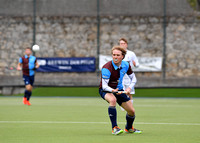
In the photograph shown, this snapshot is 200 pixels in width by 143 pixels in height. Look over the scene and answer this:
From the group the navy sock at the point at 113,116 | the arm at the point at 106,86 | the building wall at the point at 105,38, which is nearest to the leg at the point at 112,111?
the navy sock at the point at 113,116

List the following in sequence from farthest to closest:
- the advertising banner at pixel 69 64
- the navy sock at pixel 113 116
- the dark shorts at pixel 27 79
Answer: the advertising banner at pixel 69 64, the dark shorts at pixel 27 79, the navy sock at pixel 113 116

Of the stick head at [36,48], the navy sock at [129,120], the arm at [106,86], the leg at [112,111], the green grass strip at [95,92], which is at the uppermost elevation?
the stick head at [36,48]

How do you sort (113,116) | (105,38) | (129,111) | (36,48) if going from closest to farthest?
(113,116) < (129,111) < (36,48) < (105,38)

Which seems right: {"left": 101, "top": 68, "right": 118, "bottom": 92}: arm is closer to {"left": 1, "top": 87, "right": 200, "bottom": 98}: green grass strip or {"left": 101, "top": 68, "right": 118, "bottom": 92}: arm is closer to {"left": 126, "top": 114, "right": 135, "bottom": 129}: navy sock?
{"left": 126, "top": 114, "right": 135, "bottom": 129}: navy sock

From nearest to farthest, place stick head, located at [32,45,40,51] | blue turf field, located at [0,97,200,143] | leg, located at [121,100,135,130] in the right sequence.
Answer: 1. blue turf field, located at [0,97,200,143]
2. leg, located at [121,100,135,130]
3. stick head, located at [32,45,40,51]

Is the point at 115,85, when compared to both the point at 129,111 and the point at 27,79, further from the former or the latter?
the point at 27,79

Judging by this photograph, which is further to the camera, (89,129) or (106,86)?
(89,129)

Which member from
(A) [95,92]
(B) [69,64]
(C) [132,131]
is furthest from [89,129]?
(B) [69,64]

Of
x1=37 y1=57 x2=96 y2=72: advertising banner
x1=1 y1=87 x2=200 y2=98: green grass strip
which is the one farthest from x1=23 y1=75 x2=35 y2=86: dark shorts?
x1=37 y1=57 x2=96 y2=72: advertising banner

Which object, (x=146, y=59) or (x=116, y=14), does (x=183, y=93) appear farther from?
(x=116, y=14)

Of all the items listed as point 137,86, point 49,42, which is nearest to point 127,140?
point 137,86

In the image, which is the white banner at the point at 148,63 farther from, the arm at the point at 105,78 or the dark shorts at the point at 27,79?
the arm at the point at 105,78

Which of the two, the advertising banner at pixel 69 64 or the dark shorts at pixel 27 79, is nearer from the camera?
the dark shorts at pixel 27 79

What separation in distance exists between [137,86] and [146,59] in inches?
56.6
